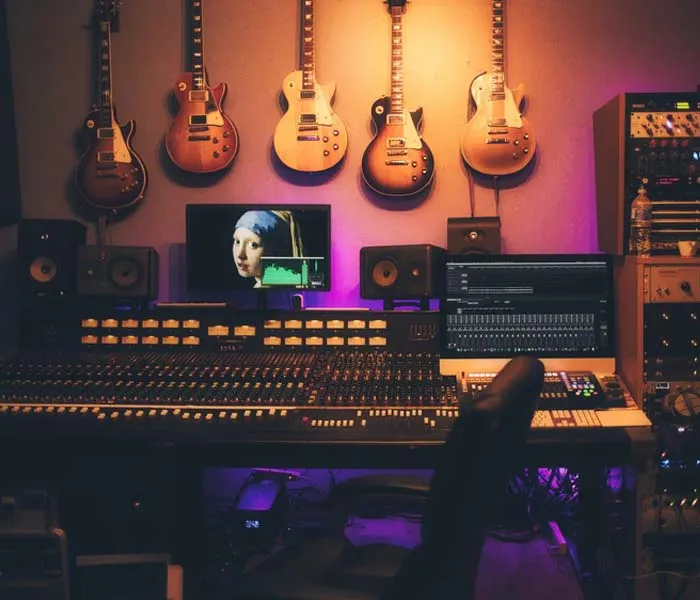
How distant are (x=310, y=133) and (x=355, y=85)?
11.7 inches

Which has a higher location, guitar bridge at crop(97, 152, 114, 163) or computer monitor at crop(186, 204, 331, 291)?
guitar bridge at crop(97, 152, 114, 163)

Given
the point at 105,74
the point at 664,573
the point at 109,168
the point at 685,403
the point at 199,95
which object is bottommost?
the point at 664,573

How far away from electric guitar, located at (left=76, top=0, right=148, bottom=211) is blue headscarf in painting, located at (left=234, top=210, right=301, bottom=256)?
23.3 inches

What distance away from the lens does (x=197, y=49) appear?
2.77m

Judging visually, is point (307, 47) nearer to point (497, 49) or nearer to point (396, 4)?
point (396, 4)

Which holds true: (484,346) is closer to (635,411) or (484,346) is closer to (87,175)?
(635,411)

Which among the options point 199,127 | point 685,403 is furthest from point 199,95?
point 685,403

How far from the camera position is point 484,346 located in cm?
234

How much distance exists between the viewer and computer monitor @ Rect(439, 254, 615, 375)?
2.32 meters

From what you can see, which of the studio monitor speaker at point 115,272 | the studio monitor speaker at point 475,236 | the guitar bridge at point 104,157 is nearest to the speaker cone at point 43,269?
the studio monitor speaker at point 115,272

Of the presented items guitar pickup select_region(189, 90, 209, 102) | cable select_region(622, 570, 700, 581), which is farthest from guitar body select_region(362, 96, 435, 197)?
cable select_region(622, 570, 700, 581)

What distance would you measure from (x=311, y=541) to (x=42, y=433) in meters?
0.80

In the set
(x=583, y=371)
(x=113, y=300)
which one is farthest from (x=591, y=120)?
(x=113, y=300)

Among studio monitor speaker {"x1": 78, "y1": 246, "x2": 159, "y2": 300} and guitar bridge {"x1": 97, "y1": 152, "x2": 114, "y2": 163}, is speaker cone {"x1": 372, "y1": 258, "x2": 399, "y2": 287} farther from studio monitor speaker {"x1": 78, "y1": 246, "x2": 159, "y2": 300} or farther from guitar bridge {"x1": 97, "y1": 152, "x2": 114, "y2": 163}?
guitar bridge {"x1": 97, "y1": 152, "x2": 114, "y2": 163}
